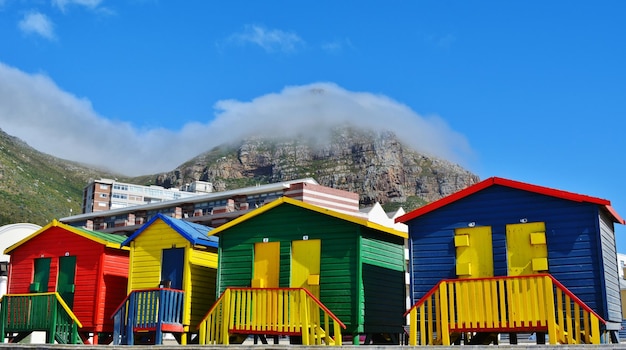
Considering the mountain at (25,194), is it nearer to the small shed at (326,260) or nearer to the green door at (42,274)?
the green door at (42,274)

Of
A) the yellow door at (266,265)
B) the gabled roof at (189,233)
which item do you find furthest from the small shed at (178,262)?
the yellow door at (266,265)

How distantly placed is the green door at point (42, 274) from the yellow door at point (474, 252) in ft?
45.6

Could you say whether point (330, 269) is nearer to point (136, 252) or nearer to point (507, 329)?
point (507, 329)

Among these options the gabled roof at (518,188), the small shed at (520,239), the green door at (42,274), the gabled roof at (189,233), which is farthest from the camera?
the green door at (42,274)

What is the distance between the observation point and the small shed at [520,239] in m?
17.2

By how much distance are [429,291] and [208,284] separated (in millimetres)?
7657

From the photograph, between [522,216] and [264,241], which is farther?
[264,241]

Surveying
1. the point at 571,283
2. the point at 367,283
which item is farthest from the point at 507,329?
the point at 367,283

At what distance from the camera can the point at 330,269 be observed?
1961 cm

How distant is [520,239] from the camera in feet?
59.2

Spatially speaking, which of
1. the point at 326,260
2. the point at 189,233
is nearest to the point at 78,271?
the point at 189,233

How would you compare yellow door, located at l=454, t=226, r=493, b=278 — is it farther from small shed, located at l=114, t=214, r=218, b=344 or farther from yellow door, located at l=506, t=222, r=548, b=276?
small shed, located at l=114, t=214, r=218, b=344

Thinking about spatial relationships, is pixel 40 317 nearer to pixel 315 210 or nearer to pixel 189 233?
pixel 189 233

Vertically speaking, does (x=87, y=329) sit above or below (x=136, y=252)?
below
